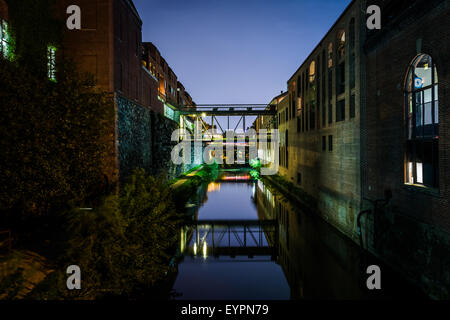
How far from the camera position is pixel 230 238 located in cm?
1875

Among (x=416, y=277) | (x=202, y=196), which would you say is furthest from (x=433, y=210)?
(x=202, y=196)

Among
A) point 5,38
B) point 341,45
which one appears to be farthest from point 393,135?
point 5,38

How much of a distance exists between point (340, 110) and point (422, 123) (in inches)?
296

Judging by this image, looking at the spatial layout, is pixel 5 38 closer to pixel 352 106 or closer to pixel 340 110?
pixel 352 106

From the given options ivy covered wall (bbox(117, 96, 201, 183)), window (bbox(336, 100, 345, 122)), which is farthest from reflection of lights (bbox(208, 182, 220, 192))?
window (bbox(336, 100, 345, 122))

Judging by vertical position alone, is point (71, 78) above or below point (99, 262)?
above

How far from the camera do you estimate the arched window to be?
838cm

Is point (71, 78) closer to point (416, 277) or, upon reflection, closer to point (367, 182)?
point (367, 182)

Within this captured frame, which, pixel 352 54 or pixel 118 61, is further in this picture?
pixel 118 61

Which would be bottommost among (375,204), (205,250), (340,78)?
(205,250)

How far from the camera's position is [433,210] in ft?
26.6

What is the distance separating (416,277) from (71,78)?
16.1 meters

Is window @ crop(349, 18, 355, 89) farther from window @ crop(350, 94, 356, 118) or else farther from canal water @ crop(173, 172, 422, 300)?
canal water @ crop(173, 172, 422, 300)

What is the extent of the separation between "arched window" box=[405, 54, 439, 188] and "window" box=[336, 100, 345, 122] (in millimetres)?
6167
